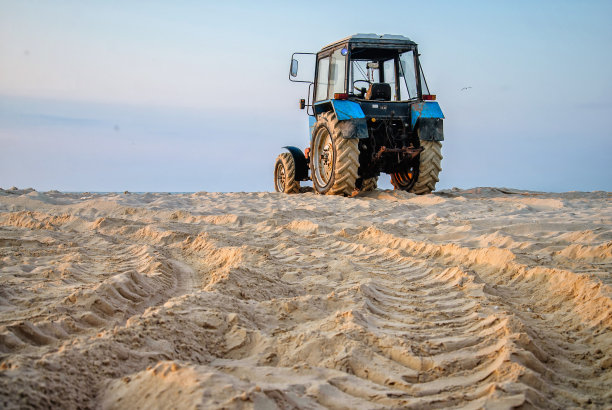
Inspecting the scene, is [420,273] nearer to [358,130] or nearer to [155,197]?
[358,130]

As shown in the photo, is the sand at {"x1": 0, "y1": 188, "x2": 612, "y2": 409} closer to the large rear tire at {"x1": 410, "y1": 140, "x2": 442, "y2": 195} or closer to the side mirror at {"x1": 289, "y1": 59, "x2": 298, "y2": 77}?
the large rear tire at {"x1": 410, "y1": 140, "x2": 442, "y2": 195}

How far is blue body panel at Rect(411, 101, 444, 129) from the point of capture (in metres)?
9.50

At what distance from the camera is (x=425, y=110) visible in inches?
375

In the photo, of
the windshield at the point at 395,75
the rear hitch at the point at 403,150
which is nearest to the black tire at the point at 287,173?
the windshield at the point at 395,75

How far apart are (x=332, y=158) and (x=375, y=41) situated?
2.27 meters

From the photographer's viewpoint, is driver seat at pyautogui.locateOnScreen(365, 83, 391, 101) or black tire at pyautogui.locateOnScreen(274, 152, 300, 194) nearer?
driver seat at pyautogui.locateOnScreen(365, 83, 391, 101)

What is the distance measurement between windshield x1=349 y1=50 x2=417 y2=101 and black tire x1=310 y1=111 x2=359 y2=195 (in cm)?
98

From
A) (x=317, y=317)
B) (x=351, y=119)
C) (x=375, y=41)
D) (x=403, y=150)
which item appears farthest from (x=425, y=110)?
(x=317, y=317)

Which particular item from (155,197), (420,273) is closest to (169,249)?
(420,273)

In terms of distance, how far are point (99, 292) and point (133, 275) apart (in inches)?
17.4

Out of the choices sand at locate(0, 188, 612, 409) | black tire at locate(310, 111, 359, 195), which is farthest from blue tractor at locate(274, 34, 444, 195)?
sand at locate(0, 188, 612, 409)

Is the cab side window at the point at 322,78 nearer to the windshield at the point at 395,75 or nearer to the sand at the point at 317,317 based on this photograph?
the windshield at the point at 395,75

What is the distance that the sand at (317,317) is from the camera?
196cm

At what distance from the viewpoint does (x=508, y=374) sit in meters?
2.17
